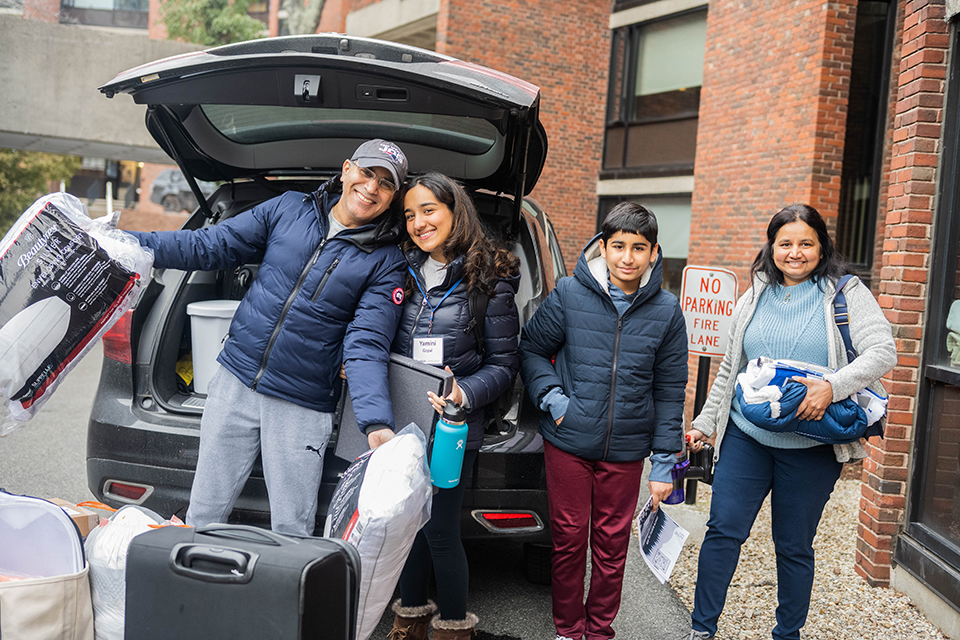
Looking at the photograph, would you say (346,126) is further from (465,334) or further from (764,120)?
(764,120)

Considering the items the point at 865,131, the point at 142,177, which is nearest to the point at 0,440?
the point at 865,131

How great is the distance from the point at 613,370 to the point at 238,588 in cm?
152

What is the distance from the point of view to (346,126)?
337 centimetres

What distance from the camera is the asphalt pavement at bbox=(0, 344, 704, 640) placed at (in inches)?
131

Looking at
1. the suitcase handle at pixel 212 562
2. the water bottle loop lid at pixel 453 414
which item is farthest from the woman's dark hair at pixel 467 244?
the suitcase handle at pixel 212 562

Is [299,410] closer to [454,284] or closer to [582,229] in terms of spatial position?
[454,284]

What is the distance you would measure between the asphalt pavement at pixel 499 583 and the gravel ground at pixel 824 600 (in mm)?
197

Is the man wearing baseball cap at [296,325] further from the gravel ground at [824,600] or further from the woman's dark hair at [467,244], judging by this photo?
the gravel ground at [824,600]

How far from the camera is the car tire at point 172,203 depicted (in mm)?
25203

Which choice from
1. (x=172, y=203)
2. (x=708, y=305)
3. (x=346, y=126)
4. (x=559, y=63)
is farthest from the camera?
(x=172, y=203)

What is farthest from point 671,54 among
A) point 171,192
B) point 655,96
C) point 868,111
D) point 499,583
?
point 171,192

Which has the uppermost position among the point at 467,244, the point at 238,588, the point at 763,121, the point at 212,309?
the point at 763,121

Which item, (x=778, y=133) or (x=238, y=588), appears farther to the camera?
(x=778, y=133)

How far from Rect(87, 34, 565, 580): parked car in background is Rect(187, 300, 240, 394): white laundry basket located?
8 centimetres
